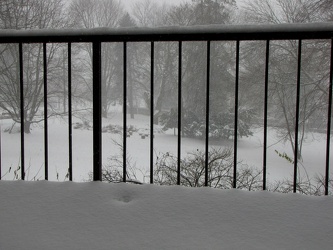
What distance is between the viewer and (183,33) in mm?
1531

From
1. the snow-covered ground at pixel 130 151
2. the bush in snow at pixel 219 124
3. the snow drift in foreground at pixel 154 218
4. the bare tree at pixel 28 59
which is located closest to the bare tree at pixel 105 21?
the bare tree at pixel 28 59

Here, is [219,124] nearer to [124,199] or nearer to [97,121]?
[97,121]

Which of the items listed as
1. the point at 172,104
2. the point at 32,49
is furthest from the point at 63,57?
the point at 172,104

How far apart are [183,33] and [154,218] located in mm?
921

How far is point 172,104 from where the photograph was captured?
67.9 ft

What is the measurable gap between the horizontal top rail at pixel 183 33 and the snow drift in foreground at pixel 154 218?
2.59ft

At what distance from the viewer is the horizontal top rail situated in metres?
1.46

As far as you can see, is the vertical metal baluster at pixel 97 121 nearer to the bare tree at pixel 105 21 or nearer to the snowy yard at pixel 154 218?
the snowy yard at pixel 154 218

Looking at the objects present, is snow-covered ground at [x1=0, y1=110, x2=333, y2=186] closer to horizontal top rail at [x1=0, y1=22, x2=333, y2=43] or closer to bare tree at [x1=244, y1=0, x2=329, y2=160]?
bare tree at [x1=244, y1=0, x2=329, y2=160]

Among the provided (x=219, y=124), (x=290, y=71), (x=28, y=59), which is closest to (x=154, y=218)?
(x=28, y=59)

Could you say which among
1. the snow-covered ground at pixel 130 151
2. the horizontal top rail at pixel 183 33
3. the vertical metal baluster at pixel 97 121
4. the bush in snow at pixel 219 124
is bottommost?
the snow-covered ground at pixel 130 151

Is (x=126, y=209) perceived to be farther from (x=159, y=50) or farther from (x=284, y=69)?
(x=159, y=50)

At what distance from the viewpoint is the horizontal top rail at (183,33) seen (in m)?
1.46

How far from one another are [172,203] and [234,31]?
91 cm
